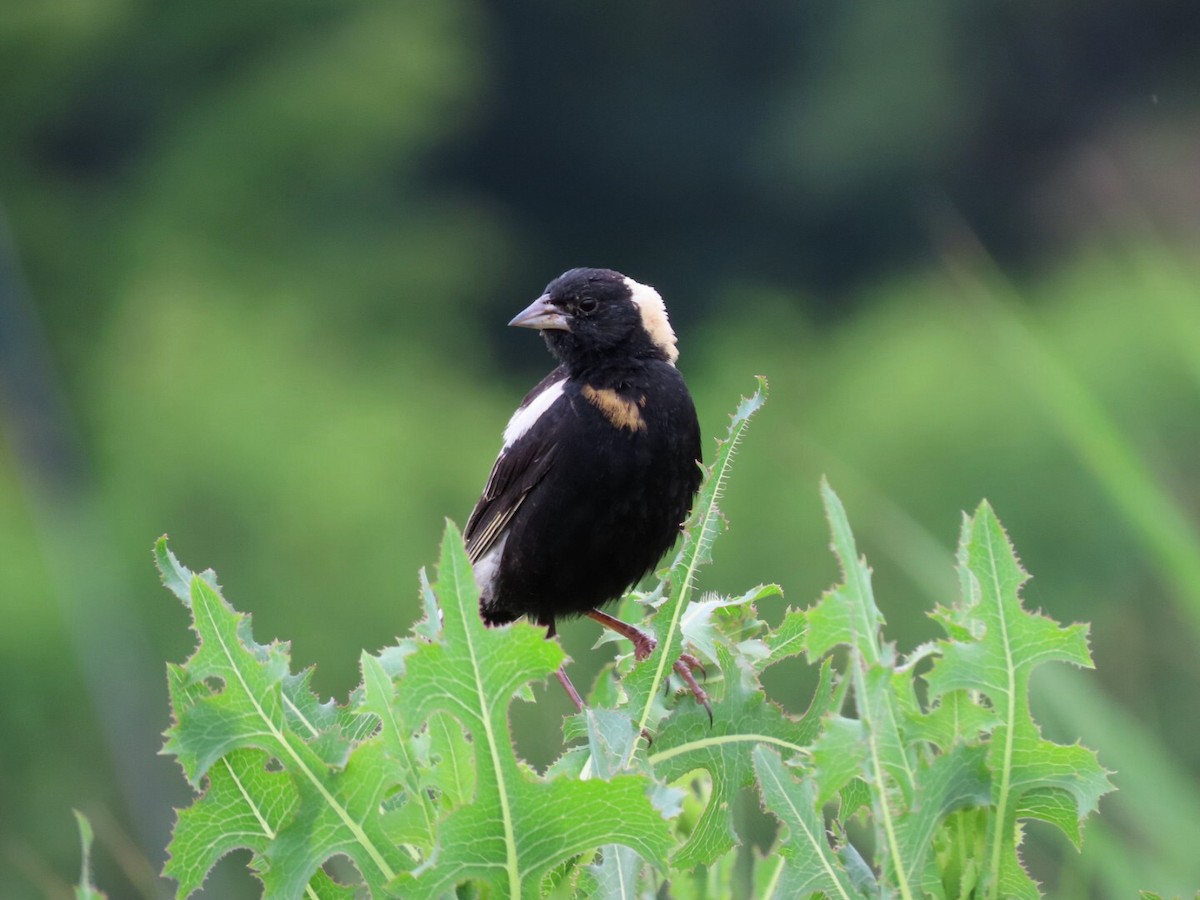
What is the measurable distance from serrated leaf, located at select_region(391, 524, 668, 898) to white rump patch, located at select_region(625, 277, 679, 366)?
7.81 feet

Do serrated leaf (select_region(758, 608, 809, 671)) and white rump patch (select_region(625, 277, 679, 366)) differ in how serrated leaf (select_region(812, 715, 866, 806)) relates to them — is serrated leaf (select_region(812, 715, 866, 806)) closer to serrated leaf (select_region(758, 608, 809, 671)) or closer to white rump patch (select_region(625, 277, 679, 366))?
serrated leaf (select_region(758, 608, 809, 671))

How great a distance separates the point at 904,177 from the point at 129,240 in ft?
33.8

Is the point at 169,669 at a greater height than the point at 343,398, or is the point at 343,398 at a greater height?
the point at 169,669

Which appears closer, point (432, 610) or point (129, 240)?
point (432, 610)

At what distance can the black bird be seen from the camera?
A: 3.27m

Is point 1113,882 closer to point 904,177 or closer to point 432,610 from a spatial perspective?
point 432,610

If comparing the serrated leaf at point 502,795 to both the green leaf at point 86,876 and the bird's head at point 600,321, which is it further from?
the bird's head at point 600,321

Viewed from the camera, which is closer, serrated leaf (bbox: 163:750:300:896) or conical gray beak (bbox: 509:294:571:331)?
serrated leaf (bbox: 163:750:300:896)

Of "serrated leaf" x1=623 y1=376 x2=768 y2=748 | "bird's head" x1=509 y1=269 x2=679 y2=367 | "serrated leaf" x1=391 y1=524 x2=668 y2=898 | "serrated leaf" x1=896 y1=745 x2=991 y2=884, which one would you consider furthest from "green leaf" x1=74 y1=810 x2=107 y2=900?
"bird's head" x1=509 y1=269 x2=679 y2=367

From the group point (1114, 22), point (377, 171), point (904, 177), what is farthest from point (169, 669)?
point (1114, 22)

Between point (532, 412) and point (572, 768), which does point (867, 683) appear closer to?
point (572, 768)

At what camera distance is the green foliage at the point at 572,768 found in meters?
1.15

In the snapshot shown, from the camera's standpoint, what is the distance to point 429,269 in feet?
64.0

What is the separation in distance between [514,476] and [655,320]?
45 cm
